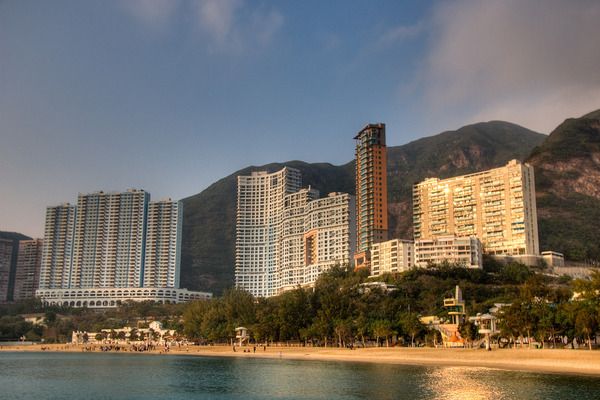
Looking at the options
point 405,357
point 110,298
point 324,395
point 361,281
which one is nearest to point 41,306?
point 110,298

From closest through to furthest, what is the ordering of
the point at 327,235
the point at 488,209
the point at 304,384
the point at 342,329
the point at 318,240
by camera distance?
the point at 304,384, the point at 342,329, the point at 488,209, the point at 327,235, the point at 318,240

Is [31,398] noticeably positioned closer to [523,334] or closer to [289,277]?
[523,334]

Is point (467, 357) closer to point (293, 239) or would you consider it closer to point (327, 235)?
point (327, 235)

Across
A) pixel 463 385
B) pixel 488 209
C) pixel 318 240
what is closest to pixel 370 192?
pixel 318 240

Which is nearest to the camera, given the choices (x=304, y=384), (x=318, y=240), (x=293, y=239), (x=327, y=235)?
(x=304, y=384)

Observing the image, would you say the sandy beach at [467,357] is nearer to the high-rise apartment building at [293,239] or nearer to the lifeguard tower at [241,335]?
the lifeguard tower at [241,335]

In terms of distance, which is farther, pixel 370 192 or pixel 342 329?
pixel 370 192

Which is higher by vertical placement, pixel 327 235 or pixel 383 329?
pixel 327 235
